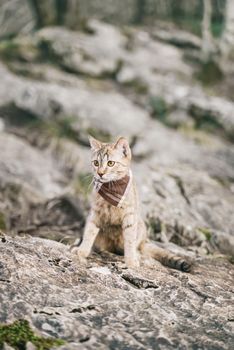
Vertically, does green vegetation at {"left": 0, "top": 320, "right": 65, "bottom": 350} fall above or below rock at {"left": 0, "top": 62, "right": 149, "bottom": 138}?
below

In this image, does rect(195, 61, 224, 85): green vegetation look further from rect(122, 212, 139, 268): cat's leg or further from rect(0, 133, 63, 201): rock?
rect(122, 212, 139, 268): cat's leg

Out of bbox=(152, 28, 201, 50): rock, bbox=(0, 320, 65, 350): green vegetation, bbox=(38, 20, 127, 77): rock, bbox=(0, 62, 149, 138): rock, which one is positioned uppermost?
bbox=(152, 28, 201, 50): rock

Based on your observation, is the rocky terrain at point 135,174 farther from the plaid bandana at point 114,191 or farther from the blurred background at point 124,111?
the plaid bandana at point 114,191

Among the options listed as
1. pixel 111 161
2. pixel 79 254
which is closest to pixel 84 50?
pixel 111 161

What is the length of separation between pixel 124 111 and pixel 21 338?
9476 millimetres

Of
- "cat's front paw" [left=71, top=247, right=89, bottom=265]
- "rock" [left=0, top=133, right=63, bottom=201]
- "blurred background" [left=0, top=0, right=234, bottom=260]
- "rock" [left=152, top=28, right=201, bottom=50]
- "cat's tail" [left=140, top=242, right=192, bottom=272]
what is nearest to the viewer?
"cat's front paw" [left=71, top=247, right=89, bottom=265]

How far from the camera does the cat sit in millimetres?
5953

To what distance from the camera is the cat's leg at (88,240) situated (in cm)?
598

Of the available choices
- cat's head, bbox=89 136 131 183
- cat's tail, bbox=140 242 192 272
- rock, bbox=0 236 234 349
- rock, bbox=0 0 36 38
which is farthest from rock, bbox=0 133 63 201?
rock, bbox=0 0 36 38

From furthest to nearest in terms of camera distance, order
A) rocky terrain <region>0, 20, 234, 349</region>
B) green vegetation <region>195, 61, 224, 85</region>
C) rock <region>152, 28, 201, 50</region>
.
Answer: rock <region>152, 28, 201, 50</region>
green vegetation <region>195, 61, 224, 85</region>
rocky terrain <region>0, 20, 234, 349</region>

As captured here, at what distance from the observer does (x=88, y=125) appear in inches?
478

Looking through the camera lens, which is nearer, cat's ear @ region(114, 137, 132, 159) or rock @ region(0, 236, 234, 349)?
rock @ region(0, 236, 234, 349)

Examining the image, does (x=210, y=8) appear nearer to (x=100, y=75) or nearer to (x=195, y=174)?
(x=100, y=75)

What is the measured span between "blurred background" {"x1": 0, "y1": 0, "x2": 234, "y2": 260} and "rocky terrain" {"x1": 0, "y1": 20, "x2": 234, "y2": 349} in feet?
0.11
